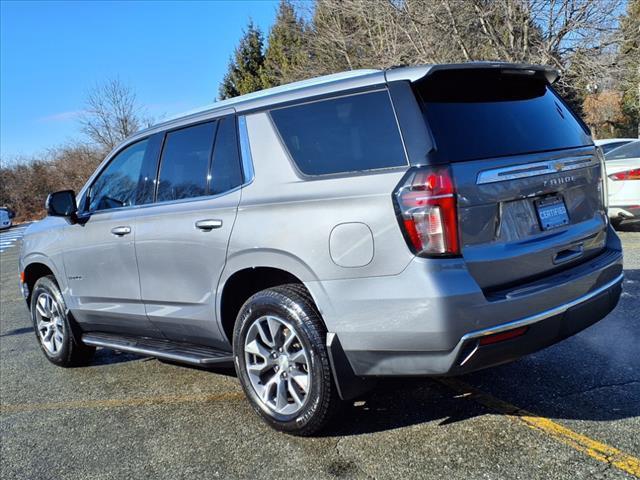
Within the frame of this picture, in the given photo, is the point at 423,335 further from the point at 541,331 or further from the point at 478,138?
the point at 478,138

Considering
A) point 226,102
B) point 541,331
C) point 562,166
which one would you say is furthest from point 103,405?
point 562,166

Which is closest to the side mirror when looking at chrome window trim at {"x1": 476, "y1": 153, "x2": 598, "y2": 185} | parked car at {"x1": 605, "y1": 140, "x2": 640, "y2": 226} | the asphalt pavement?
the asphalt pavement

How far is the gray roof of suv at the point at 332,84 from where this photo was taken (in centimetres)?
289

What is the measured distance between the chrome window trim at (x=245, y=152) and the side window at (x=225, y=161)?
4 centimetres

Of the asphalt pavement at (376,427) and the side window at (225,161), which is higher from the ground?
the side window at (225,161)

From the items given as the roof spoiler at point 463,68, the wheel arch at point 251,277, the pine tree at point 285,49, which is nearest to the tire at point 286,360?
the wheel arch at point 251,277

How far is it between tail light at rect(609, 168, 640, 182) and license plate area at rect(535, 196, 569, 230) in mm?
6419

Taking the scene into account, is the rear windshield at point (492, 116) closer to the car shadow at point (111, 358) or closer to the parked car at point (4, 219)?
the car shadow at point (111, 358)

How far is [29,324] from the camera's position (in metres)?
7.30

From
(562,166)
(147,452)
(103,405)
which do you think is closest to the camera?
(562,166)

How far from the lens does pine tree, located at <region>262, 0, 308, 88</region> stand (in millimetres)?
24922

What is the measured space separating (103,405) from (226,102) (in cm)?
235

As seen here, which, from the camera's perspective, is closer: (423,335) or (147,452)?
(423,335)

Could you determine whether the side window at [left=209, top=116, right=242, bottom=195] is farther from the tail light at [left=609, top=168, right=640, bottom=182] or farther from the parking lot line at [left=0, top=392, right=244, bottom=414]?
the tail light at [left=609, top=168, right=640, bottom=182]
